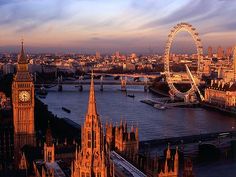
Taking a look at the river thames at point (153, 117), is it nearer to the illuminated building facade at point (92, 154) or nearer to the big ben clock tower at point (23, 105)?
the big ben clock tower at point (23, 105)

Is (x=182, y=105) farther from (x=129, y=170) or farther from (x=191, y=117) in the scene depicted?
(x=129, y=170)

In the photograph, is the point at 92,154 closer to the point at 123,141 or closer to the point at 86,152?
the point at 86,152

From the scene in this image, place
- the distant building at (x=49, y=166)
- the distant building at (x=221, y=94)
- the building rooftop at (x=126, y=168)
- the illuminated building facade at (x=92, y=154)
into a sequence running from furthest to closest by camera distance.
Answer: the distant building at (x=221, y=94), the distant building at (x=49, y=166), the building rooftop at (x=126, y=168), the illuminated building facade at (x=92, y=154)

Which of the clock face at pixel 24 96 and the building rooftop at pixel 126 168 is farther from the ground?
the clock face at pixel 24 96

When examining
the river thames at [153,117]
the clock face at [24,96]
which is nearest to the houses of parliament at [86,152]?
the clock face at [24,96]

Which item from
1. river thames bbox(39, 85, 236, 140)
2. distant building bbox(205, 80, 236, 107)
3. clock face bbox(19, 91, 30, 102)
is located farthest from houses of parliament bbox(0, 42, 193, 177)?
distant building bbox(205, 80, 236, 107)

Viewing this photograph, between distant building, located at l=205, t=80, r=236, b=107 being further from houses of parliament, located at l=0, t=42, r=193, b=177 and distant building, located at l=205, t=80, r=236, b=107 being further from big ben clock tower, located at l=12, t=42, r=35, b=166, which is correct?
big ben clock tower, located at l=12, t=42, r=35, b=166

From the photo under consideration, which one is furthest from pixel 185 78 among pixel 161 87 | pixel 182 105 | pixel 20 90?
pixel 20 90

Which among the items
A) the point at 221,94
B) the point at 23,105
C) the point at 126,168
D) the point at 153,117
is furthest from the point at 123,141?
the point at 221,94
